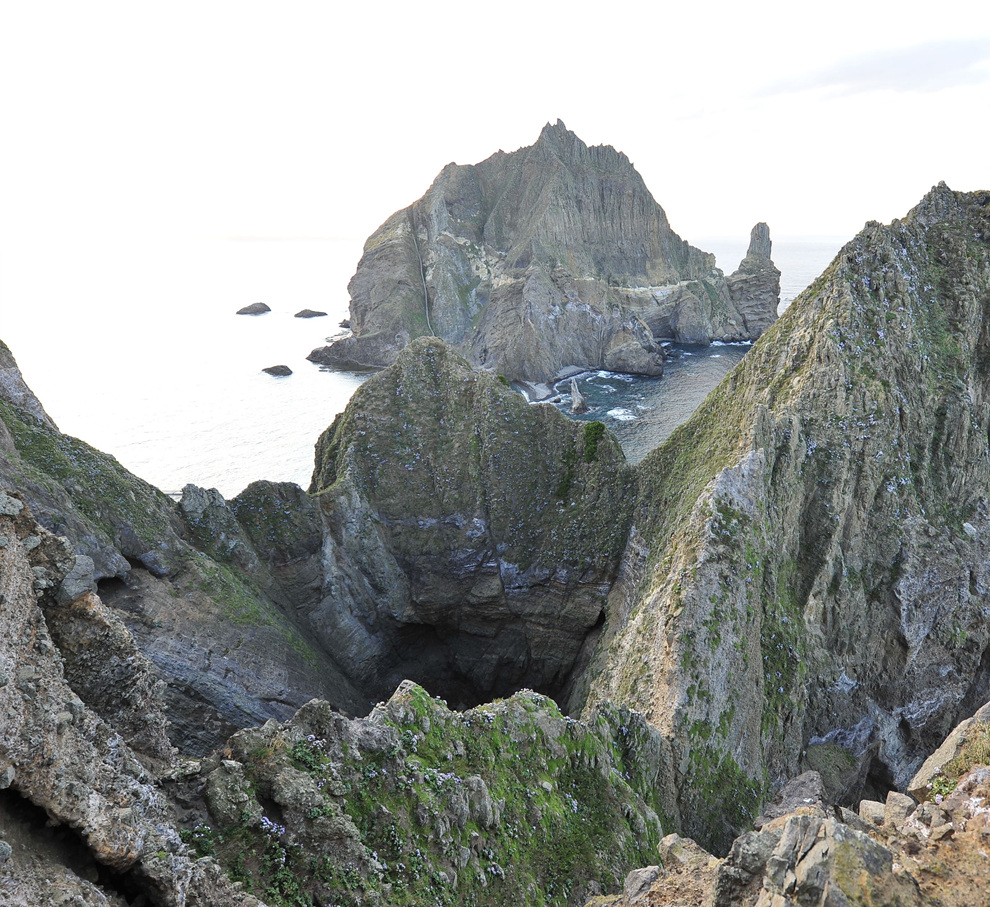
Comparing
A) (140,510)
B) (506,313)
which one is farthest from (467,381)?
(506,313)

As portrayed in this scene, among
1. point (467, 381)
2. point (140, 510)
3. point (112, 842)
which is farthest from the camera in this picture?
point (467, 381)

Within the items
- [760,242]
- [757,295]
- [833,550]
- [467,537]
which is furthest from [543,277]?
[833,550]

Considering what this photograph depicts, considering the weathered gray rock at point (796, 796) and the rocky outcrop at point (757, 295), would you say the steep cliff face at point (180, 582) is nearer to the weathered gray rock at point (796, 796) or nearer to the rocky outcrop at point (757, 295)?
the weathered gray rock at point (796, 796)

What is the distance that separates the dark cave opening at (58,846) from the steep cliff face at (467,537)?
26.4 meters

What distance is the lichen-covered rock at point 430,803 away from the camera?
12.2 meters

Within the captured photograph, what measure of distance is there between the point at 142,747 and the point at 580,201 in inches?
6687

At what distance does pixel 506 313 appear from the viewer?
12638 centimetres

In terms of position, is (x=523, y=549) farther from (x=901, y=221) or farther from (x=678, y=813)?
(x=901, y=221)

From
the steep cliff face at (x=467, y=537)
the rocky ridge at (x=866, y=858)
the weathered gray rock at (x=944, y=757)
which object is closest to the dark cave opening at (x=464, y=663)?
the steep cliff face at (x=467, y=537)

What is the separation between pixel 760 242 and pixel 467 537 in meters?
160

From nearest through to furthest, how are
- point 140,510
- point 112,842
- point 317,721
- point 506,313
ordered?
1. point 112,842
2. point 317,721
3. point 140,510
4. point 506,313

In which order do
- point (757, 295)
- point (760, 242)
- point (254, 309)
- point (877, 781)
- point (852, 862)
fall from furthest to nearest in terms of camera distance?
point (254, 309)
point (760, 242)
point (757, 295)
point (877, 781)
point (852, 862)

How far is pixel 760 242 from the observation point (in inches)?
6496

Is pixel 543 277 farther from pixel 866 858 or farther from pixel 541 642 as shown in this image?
pixel 866 858
